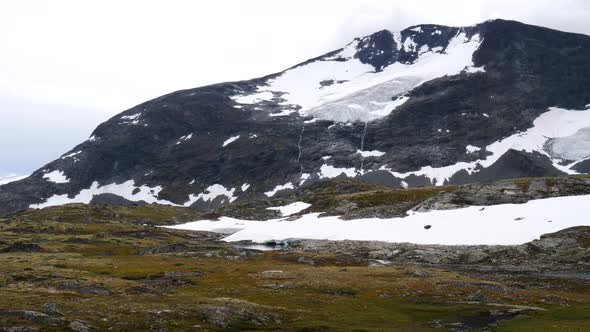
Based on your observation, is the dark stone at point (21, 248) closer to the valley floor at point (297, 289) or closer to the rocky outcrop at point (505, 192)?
the valley floor at point (297, 289)

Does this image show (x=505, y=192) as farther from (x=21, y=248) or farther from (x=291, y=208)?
(x=21, y=248)

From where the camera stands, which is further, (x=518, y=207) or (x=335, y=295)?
(x=518, y=207)

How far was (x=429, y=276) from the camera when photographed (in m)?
69.3

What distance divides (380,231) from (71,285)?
7538 cm

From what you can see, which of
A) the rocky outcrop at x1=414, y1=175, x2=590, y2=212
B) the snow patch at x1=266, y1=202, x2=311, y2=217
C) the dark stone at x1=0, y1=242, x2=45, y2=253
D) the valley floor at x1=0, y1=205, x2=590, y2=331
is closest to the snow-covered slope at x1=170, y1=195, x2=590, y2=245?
the valley floor at x1=0, y1=205, x2=590, y2=331

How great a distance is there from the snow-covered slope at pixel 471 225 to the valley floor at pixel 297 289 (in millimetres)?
5144

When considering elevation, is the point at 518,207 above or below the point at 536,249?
above

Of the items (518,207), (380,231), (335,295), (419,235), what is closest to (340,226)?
(380,231)

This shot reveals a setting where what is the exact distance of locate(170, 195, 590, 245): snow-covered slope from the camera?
97.6 meters

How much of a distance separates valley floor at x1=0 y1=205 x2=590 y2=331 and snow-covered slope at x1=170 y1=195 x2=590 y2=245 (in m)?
5.14

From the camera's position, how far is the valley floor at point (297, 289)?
1449 inches

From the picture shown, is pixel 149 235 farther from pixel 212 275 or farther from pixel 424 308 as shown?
pixel 424 308

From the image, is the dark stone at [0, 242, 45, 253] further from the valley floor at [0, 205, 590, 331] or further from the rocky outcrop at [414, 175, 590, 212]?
the rocky outcrop at [414, 175, 590, 212]

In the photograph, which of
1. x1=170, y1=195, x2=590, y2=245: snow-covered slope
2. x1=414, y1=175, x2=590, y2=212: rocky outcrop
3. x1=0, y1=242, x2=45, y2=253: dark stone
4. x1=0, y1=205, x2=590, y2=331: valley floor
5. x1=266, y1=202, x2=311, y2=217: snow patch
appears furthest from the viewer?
x1=266, y1=202, x2=311, y2=217: snow patch
